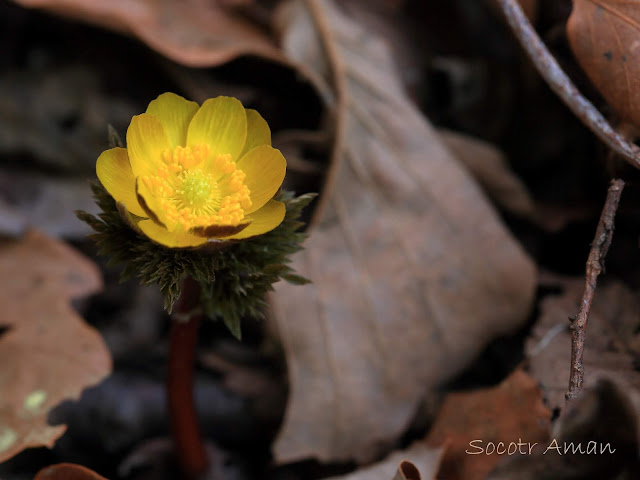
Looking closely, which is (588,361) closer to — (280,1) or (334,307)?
(334,307)

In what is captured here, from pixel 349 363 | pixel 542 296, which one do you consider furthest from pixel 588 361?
pixel 349 363

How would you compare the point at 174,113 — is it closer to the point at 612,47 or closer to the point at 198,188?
the point at 198,188

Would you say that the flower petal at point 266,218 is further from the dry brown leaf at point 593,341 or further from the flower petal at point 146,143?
the dry brown leaf at point 593,341

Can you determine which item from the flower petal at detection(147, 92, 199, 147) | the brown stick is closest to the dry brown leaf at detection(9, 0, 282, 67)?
the flower petal at detection(147, 92, 199, 147)

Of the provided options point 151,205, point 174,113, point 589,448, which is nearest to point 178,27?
point 174,113

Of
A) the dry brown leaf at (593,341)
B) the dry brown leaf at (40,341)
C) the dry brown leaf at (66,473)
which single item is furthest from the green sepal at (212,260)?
the dry brown leaf at (593,341)
